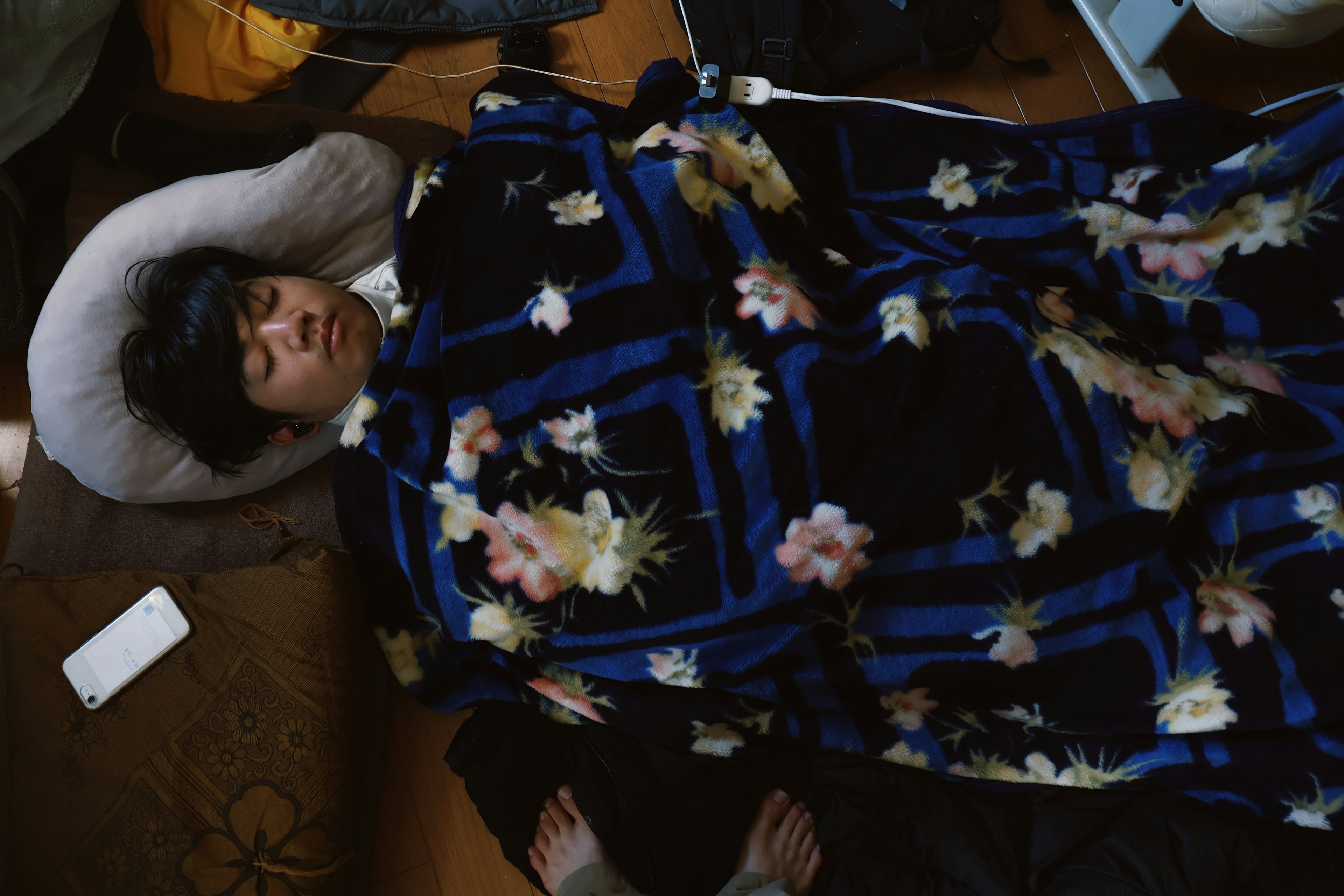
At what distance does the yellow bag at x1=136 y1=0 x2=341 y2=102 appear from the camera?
1.19m

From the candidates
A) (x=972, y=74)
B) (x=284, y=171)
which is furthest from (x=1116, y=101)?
(x=284, y=171)

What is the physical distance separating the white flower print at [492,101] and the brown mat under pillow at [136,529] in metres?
0.57

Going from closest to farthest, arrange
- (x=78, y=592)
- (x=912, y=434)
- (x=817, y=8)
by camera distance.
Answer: (x=912, y=434) < (x=78, y=592) < (x=817, y=8)

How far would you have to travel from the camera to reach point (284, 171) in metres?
0.99

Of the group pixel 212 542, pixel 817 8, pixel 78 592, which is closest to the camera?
pixel 78 592

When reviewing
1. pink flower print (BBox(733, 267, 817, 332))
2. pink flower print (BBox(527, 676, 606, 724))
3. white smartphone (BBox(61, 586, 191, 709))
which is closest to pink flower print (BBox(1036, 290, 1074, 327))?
pink flower print (BBox(733, 267, 817, 332))

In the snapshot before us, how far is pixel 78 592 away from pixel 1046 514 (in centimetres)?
115

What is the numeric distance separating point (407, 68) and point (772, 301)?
0.79 m

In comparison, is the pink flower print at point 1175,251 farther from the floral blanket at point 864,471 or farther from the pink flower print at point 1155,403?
the pink flower print at point 1155,403

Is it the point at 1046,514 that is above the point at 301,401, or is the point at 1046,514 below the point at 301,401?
below

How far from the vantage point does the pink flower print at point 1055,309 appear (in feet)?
2.93

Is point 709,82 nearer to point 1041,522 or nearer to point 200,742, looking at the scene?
point 1041,522

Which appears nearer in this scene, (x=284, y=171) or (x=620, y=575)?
(x=620, y=575)

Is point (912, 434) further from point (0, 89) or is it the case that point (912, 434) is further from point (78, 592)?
point (0, 89)
